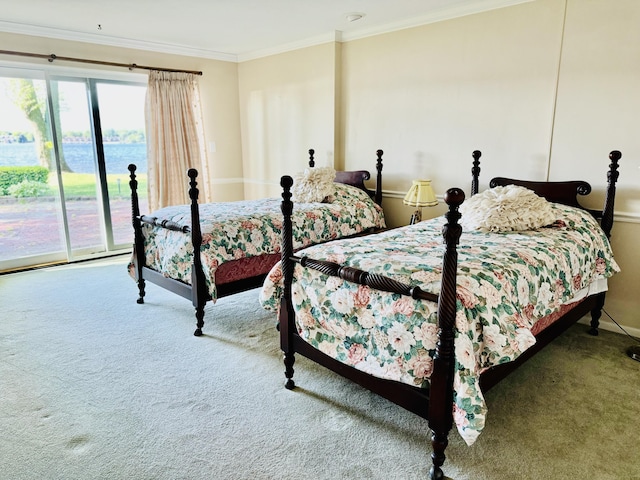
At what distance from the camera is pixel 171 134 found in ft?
17.0

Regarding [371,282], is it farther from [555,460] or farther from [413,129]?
[413,129]

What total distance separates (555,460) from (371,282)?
1096mm

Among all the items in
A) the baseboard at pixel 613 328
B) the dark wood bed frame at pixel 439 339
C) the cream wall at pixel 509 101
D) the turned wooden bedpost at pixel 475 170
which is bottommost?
the baseboard at pixel 613 328

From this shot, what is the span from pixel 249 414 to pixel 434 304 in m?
1.12

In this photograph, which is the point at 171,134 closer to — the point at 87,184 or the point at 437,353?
the point at 87,184

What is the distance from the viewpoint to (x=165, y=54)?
510 cm

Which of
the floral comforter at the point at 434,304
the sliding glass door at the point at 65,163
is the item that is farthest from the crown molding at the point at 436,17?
the sliding glass door at the point at 65,163

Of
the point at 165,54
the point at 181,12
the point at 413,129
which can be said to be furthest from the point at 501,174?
the point at 165,54

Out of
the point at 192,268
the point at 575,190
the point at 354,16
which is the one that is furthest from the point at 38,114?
the point at 575,190

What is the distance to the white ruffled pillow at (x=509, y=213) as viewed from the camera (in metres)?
2.72

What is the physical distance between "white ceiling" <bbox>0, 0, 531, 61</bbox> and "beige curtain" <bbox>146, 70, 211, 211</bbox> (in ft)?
1.40

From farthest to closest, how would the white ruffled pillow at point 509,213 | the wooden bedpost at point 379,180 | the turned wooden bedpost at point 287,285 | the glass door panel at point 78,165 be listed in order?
the glass door panel at point 78,165 → the wooden bedpost at point 379,180 → the white ruffled pillow at point 509,213 → the turned wooden bedpost at point 287,285

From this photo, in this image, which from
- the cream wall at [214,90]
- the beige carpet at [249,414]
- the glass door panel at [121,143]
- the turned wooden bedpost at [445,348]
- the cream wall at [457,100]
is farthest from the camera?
the glass door panel at [121,143]

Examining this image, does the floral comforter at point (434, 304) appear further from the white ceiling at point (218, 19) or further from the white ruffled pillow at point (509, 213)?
the white ceiling at point (218, 19)
